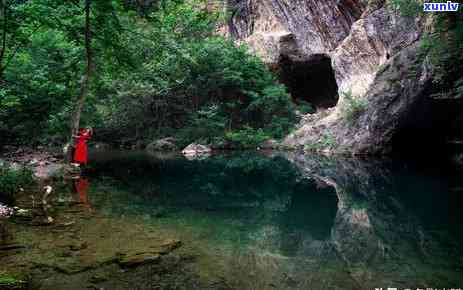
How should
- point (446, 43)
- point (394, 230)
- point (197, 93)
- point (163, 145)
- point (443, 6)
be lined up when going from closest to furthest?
1. point (394, 230)
2. point (443, 6)
3. point (446, 43)
4. point (163, 145)
5. point (197, 93)

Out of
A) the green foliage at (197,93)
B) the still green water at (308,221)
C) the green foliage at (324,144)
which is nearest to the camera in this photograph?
the still green water at (308,221)

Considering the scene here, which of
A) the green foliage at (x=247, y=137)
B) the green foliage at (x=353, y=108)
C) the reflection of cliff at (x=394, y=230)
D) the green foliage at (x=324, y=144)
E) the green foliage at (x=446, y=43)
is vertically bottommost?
the reflection of cliff at (x=394, y=230)

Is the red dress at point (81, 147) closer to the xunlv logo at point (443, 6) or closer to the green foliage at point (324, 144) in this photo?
the xunlv logo at point (443, 6)

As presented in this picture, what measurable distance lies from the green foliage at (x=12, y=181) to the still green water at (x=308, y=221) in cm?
152

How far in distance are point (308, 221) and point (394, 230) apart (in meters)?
1.33

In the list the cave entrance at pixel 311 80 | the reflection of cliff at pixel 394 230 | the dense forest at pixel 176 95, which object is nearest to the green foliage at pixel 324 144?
the dense forest at pixel 176 95

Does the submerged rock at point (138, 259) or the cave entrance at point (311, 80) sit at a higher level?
the cave entrance at point (311, 80)

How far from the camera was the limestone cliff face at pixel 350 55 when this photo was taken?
18.5m

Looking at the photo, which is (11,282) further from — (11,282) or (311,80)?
(311,80)

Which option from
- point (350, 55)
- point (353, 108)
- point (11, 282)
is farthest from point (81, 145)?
point (350, 55)

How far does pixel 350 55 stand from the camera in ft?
79.4

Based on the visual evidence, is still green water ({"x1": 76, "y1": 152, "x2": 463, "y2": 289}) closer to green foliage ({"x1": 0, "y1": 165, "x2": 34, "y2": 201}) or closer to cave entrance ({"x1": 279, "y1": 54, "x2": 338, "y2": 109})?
green foliage ({"x1": 0, "y1": 165, "x2": 34, "y2": 201})

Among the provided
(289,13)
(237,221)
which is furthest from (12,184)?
(289,13)

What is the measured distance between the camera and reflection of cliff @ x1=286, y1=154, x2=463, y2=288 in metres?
4.41
